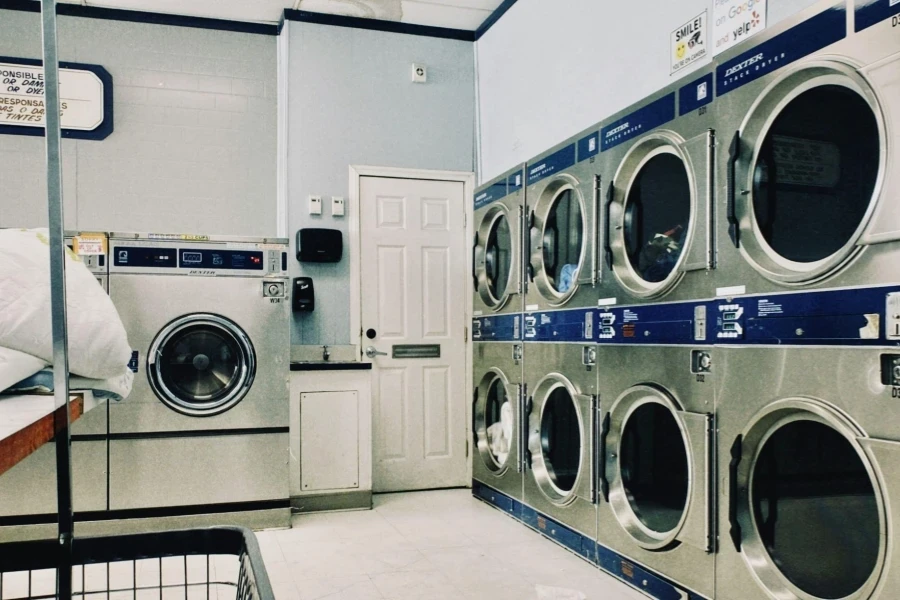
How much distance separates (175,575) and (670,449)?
2.18 metres

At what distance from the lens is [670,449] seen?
9.41 ft

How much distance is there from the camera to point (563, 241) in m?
3.75

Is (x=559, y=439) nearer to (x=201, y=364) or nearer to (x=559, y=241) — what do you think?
(x=559, y=241)

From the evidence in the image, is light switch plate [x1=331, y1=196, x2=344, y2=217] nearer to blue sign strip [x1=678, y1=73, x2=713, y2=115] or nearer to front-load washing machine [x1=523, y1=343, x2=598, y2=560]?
front-load washing machine [x1=523, y1=343, x2=598, y2=560]

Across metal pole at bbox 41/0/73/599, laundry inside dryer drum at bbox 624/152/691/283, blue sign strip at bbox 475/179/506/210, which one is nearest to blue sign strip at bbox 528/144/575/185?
blue sign strip at bbox 475/179/506/210

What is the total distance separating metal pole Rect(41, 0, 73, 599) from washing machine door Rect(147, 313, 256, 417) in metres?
3.03

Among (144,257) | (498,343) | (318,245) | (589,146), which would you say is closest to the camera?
(589,146)

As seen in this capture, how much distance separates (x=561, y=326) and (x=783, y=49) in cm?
172

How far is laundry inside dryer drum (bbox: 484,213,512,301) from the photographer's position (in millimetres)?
4504

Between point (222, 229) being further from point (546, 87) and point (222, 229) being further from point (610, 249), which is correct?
point (610, 249)

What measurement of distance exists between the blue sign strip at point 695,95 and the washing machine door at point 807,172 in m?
0.27

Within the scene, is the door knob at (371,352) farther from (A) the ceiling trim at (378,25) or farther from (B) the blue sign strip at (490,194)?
(A) the ceiling trim at (378,25)

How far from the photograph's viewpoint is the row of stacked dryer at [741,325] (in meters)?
1.93

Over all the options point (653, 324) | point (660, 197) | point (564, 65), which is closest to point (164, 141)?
point (564, 65)
